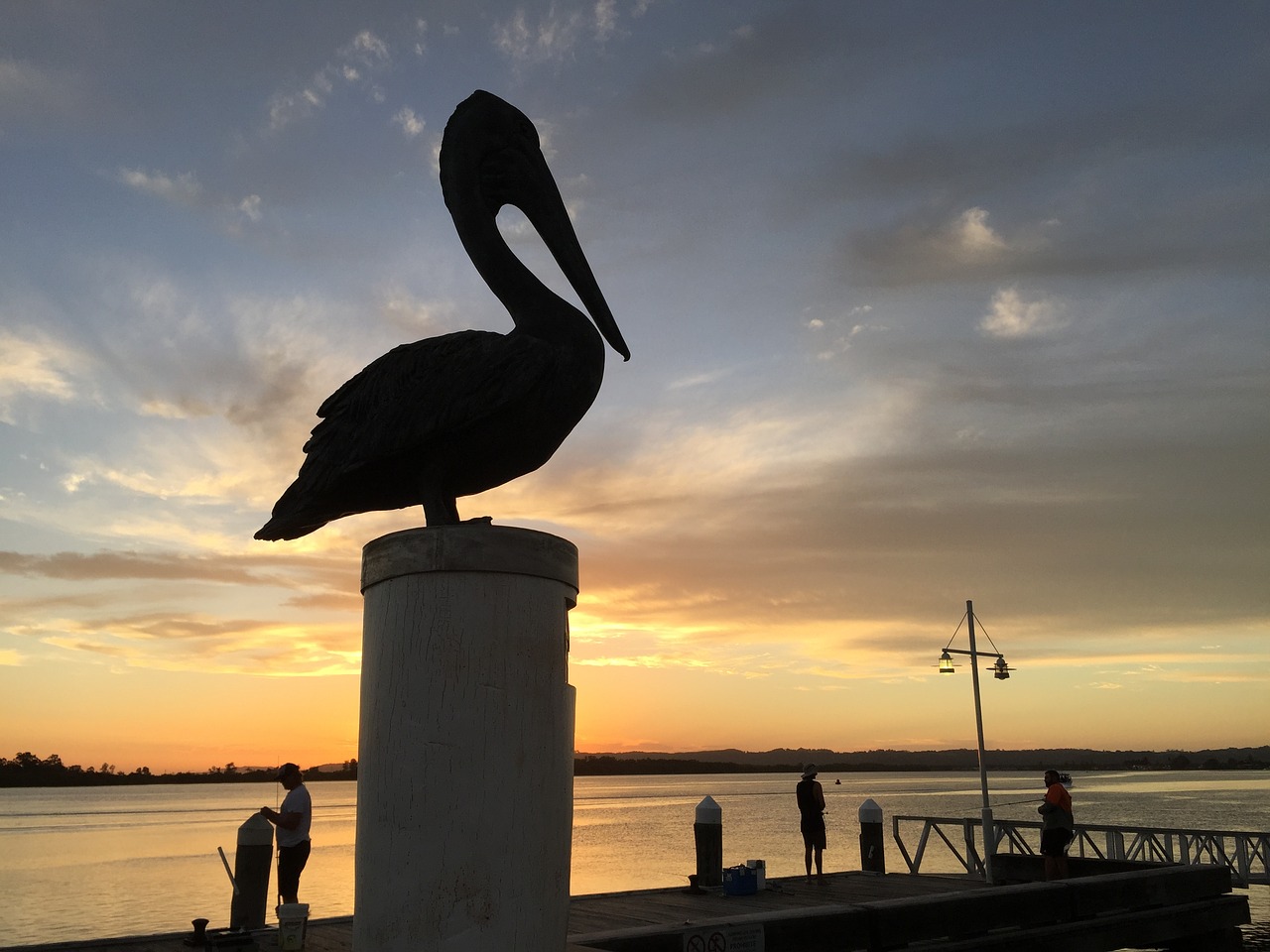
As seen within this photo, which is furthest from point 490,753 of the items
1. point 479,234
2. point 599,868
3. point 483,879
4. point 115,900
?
point 599,868

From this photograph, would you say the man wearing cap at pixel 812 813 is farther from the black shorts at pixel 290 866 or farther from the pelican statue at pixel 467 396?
the pelican statue at pixel 467 396

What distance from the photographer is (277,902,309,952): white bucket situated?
28.6ft

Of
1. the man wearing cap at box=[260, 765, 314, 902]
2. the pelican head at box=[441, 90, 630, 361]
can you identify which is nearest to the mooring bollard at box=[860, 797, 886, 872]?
the man wearing cap at box=[260, 765, 314, 902]

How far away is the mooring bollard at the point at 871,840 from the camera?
51.5 ft

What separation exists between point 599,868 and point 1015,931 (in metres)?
35.8

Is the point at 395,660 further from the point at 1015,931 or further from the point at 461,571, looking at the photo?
the point at 1015,931

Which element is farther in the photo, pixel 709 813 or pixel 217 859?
pixel 217 859

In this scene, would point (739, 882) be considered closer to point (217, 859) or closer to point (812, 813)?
point (812, 813)

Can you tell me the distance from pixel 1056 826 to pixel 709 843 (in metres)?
4.43

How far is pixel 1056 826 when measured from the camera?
42.8 feet

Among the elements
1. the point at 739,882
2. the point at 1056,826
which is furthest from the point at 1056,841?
the point at 739,882

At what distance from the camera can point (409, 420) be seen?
5523 mm

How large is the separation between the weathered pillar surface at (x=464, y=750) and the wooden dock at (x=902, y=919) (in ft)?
10.3

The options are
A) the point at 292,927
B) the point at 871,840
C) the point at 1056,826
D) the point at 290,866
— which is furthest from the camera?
the point at 871,840
